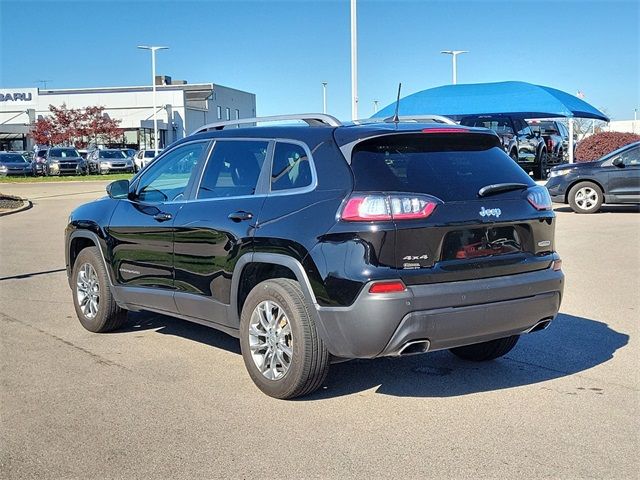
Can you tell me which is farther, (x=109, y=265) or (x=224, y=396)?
(x=109, y=265)

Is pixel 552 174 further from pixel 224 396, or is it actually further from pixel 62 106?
pixel 62 106

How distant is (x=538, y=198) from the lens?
525cm

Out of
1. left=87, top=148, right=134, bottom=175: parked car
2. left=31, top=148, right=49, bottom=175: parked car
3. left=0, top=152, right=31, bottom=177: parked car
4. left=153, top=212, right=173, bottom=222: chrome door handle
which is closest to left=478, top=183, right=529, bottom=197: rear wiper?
left=153, top=212, right=173, bottom=222: chrome door handle

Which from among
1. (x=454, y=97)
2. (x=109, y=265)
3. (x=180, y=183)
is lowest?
(x=109, y=265)

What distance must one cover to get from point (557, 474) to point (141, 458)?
2.21m

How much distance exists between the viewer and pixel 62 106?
209 ft

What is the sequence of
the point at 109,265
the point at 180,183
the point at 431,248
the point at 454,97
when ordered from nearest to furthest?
the point at 431,248 < the point at 180,183 < the point at 109,265 < the point at 454,97

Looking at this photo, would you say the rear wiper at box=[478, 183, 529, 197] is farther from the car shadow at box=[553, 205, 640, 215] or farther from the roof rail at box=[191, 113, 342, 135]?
the car shadow at box=[553, 205, 640, 215]

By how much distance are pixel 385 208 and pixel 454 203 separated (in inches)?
19.0

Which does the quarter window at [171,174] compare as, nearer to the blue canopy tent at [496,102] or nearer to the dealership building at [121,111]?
the blue canopy tent at [496,102]

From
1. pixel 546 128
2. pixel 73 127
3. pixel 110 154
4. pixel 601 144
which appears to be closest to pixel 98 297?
pixel 601 144

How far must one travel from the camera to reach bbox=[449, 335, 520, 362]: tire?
19.2 ft

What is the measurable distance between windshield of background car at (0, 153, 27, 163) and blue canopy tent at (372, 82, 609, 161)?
931 inches

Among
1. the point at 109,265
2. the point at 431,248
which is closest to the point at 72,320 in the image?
the point at 109,265
